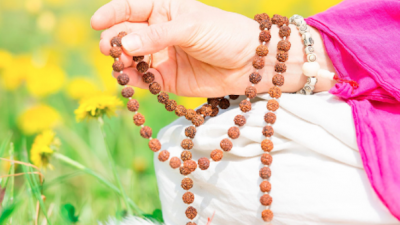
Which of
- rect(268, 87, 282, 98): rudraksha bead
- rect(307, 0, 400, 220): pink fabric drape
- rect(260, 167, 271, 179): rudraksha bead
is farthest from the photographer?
rect(268, 87, 282, 98): rudraksha bead

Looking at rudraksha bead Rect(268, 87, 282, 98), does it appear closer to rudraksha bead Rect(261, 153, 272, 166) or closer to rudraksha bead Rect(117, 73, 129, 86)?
rudraksha bead Rect(261, 153, 272, 166)

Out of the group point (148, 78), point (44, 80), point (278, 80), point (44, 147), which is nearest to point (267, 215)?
point (278, 80)

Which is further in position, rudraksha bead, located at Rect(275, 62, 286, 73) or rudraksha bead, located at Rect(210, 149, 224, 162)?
rudraksha bead, located at Rect(275, 62, 286, 73)

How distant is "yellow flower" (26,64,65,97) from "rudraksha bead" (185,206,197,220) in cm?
103

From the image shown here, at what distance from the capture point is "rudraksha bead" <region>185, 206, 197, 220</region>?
885 mm

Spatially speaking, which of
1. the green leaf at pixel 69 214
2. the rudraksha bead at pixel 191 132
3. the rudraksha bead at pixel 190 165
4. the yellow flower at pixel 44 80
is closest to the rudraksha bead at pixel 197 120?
the rudraksha bead at pixel 191 132

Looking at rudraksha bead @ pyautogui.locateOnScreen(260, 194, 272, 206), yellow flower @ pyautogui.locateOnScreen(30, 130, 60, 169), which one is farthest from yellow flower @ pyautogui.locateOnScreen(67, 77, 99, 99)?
rudraksha bead @ pyautogui.locateOnScreen(260, 194, 272, 206)

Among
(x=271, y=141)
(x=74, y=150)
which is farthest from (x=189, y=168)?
(x=74, y=150)

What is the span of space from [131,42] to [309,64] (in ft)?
1.57

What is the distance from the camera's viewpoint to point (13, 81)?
1584mm

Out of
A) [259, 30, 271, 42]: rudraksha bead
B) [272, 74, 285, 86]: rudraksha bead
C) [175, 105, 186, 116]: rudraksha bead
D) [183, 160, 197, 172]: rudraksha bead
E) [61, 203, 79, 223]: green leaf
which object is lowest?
[61, 203, 79, 223]: green leaf

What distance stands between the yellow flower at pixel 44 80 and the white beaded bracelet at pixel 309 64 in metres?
1.13

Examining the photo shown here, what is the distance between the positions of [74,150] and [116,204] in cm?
41

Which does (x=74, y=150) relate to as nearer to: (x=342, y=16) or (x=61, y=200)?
(x=61, y=200)
